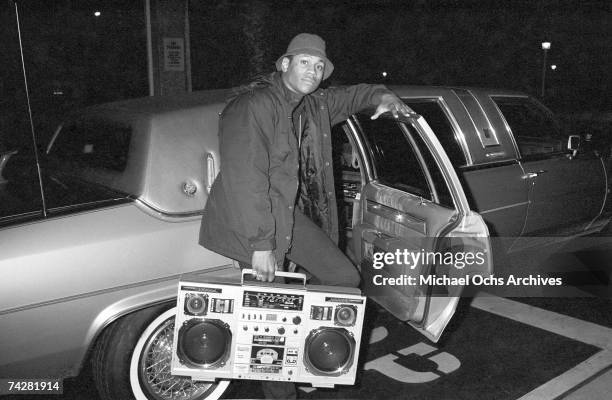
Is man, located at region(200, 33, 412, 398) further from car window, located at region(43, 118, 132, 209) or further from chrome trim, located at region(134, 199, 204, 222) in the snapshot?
car window, located at region(43, 118, 132, 209)

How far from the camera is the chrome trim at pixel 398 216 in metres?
3.10

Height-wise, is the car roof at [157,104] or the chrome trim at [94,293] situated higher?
the car roof at [157,104]

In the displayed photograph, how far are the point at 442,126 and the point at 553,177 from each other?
108 cm

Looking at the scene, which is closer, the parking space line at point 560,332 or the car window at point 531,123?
the parking space line at point 560,332

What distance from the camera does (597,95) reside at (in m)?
43.4

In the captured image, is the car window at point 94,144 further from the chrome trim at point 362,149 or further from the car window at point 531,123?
the car window at point 531,123

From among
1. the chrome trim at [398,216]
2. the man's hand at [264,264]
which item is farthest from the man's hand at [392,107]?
the man's hand at [264,264]

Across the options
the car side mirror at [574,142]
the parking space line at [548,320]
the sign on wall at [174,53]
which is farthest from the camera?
the sign on wall at [174,53]

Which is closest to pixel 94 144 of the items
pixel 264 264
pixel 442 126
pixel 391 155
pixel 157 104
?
pixel 157 104

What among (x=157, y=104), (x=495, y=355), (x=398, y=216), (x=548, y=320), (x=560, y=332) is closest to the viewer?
(x=157, y=104)

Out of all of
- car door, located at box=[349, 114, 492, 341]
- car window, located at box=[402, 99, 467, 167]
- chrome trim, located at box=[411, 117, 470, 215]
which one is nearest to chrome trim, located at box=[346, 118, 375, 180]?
car door, located at box=[349, 114, 492, 341]

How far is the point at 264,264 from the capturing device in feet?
8.18

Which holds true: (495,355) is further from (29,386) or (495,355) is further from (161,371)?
(29,386)

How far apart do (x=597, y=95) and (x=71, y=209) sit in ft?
157
